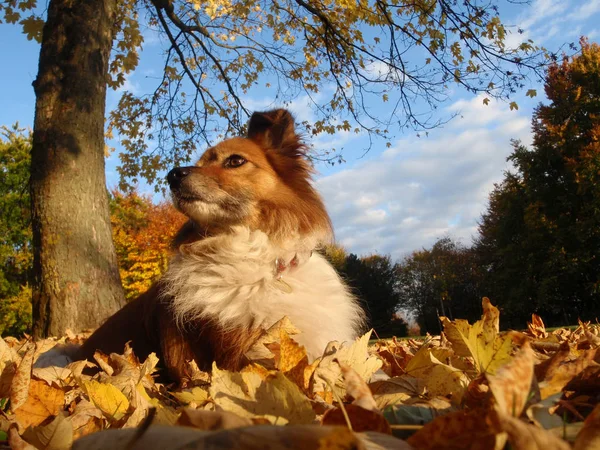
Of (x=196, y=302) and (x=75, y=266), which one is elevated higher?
(x=75, y=266)

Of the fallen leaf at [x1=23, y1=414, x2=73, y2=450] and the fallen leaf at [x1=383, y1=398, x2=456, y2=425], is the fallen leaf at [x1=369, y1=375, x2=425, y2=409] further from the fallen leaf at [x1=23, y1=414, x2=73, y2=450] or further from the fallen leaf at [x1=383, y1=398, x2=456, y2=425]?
the fallen leaf at [x1=23, y1=414, x2=73, y2=450]

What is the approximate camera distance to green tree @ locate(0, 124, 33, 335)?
20359 millimetres

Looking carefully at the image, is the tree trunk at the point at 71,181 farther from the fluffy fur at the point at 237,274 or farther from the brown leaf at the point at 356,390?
the brown leaf at the point at 356,390

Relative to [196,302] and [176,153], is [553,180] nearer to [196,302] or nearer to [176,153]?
[176,153]

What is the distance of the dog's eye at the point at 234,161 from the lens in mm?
3904

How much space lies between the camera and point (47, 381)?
2.06 m

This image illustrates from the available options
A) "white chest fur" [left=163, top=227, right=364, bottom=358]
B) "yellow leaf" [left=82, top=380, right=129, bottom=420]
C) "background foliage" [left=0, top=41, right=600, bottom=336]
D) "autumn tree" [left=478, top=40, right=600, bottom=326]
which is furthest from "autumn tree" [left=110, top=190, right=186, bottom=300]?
"yellow leaf" [left=82, top=380, right=129, bottom=420]

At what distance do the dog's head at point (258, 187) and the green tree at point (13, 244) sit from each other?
19.9 m

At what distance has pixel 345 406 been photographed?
1.15m

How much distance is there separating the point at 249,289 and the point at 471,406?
191cm

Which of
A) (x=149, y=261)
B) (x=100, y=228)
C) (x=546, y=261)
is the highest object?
(x=149, y=261)

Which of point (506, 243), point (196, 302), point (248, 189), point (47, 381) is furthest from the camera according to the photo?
point (506, 243)

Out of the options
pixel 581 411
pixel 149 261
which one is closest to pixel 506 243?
pixel 149 261

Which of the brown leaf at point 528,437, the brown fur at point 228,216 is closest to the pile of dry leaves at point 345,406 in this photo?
the brown leaf at point 528,437
